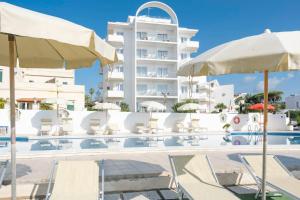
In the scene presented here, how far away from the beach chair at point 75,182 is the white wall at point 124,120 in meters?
14.1

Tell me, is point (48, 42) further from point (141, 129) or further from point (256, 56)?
point (141, 129)

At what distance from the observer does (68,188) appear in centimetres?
436

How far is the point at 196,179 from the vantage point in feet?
16.3

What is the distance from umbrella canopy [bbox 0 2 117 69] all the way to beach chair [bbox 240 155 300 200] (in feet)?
10.2

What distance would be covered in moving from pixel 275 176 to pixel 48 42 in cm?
452

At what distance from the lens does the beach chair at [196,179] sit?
420 centimetres

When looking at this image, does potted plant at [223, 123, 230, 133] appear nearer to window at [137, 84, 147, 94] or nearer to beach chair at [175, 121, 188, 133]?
beach chair at [175, 121, 188, 133]

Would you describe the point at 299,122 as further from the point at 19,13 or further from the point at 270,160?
the point at 19,13

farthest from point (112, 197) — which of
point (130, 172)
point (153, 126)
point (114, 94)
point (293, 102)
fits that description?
point (293, 102)

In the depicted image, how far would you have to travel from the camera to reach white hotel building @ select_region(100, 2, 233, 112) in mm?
38438

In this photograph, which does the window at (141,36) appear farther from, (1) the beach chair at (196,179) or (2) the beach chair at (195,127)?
(1) the beach chair at (196,179)

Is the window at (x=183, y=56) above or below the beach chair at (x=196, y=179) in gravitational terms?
above

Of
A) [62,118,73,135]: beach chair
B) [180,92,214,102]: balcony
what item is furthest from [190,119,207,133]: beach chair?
[180,92,214,102]: balcony

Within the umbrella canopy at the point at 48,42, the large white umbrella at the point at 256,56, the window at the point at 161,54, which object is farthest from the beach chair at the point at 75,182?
the window at the point at 161,54
